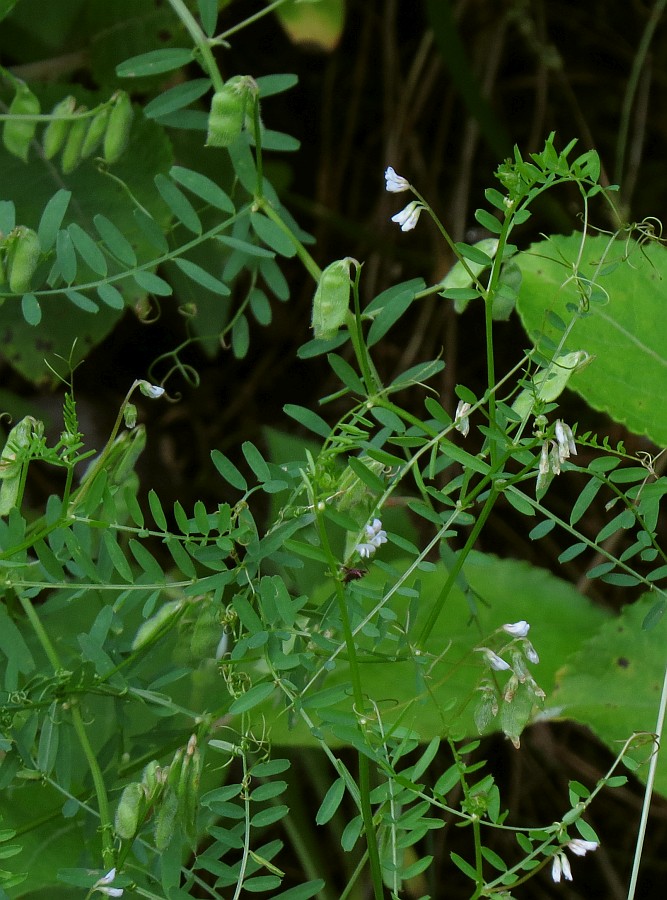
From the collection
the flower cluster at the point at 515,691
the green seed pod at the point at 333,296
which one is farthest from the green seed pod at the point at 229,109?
the flower cluster at the point at 515,691

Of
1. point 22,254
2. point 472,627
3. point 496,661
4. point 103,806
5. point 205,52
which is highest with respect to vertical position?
point 205,52

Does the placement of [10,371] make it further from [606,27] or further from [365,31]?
[606,27]

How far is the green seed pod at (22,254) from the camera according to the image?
66cm

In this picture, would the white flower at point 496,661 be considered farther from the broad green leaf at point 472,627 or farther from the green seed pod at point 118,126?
the green seed pod at point 118,126

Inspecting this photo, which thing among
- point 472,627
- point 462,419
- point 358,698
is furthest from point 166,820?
point 472,627

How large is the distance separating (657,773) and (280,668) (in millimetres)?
391

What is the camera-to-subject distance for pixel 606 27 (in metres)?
1.40

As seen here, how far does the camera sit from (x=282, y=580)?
575mm

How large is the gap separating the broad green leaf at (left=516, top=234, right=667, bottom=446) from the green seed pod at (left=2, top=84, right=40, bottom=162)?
1.34 ft

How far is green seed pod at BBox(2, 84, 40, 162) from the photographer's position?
803 mm

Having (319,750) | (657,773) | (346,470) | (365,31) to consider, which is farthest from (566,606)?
(365,31)

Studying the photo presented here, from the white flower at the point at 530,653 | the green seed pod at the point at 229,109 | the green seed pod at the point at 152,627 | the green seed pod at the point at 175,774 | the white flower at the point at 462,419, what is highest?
the green seed pod at the point at 229,109

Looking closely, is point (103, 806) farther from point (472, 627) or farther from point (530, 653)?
point (472, 627)

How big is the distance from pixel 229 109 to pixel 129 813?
1.39ft
